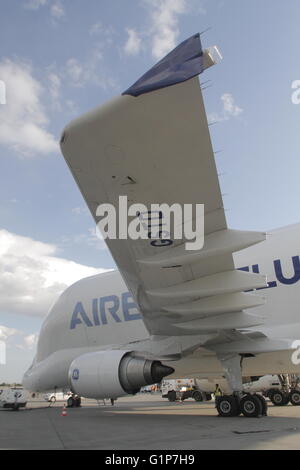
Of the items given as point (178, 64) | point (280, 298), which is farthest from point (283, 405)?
point (178, 64)

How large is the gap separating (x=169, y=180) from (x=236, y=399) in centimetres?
605

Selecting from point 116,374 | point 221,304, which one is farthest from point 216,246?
point 116,374

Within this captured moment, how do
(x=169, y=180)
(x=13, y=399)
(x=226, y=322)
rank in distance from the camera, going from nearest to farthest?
(x=169, y=180) → (x=226, y=322) → (x=13, y=399)

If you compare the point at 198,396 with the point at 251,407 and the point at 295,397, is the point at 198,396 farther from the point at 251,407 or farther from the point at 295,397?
the point at 251,407

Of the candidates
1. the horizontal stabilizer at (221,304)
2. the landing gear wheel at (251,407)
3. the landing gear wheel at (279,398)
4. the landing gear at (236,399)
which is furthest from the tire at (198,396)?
the horizontal stabilizer at (221,304)

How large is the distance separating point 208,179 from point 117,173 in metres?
1.46

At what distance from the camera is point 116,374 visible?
31.3 ft

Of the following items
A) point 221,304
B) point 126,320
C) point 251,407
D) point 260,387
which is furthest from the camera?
point 260,387

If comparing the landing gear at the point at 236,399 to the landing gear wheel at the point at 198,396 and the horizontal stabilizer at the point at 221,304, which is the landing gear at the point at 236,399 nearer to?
the horizontal stabilizer at the point at 221,304

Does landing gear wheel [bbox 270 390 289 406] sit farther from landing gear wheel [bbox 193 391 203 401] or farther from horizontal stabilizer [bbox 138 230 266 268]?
horizontal stabilizer [bbox 138 230 266 268]

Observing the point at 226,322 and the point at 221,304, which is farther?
the point at 226,322

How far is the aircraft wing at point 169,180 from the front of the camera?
505cm

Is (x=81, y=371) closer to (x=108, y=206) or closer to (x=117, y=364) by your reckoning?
(x=117, y=364)

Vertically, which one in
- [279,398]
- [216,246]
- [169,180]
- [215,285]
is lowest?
[279,398]
